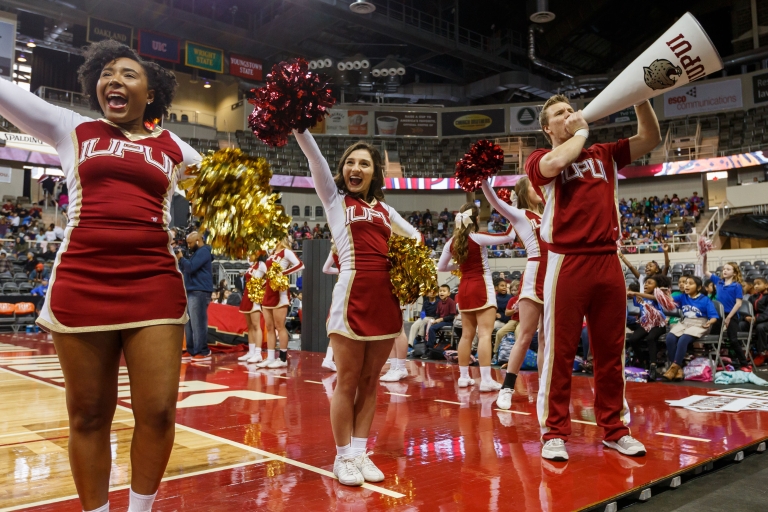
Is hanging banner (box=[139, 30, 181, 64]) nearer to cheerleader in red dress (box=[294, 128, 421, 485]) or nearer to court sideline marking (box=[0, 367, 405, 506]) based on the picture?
court sideline marking (box=[0, 367, 405, 506])

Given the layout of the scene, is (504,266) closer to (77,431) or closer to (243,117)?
(243,117)

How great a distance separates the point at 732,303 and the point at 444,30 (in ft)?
77.6

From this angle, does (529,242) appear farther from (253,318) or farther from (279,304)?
(253,318)

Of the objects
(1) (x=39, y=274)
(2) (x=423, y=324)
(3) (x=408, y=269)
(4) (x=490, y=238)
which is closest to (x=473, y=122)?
(1) (x=39, y=274)

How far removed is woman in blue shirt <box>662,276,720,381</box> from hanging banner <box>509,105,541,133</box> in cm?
2513

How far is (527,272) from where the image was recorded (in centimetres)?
470

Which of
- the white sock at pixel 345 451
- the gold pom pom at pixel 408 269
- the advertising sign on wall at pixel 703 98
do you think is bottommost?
the white sock at pixel 345 451

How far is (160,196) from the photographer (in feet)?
6.73

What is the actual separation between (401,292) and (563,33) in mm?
29958

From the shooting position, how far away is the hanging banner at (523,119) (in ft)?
101

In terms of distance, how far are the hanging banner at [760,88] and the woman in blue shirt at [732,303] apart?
72.9 ft

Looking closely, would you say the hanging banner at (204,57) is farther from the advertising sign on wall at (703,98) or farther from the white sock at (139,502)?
the white sock at (139,502)

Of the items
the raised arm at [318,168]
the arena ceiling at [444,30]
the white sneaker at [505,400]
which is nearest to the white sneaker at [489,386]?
the white sneaker at [505,400]

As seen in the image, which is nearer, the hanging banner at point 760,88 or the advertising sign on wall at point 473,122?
the hanging banner at point 760,88
